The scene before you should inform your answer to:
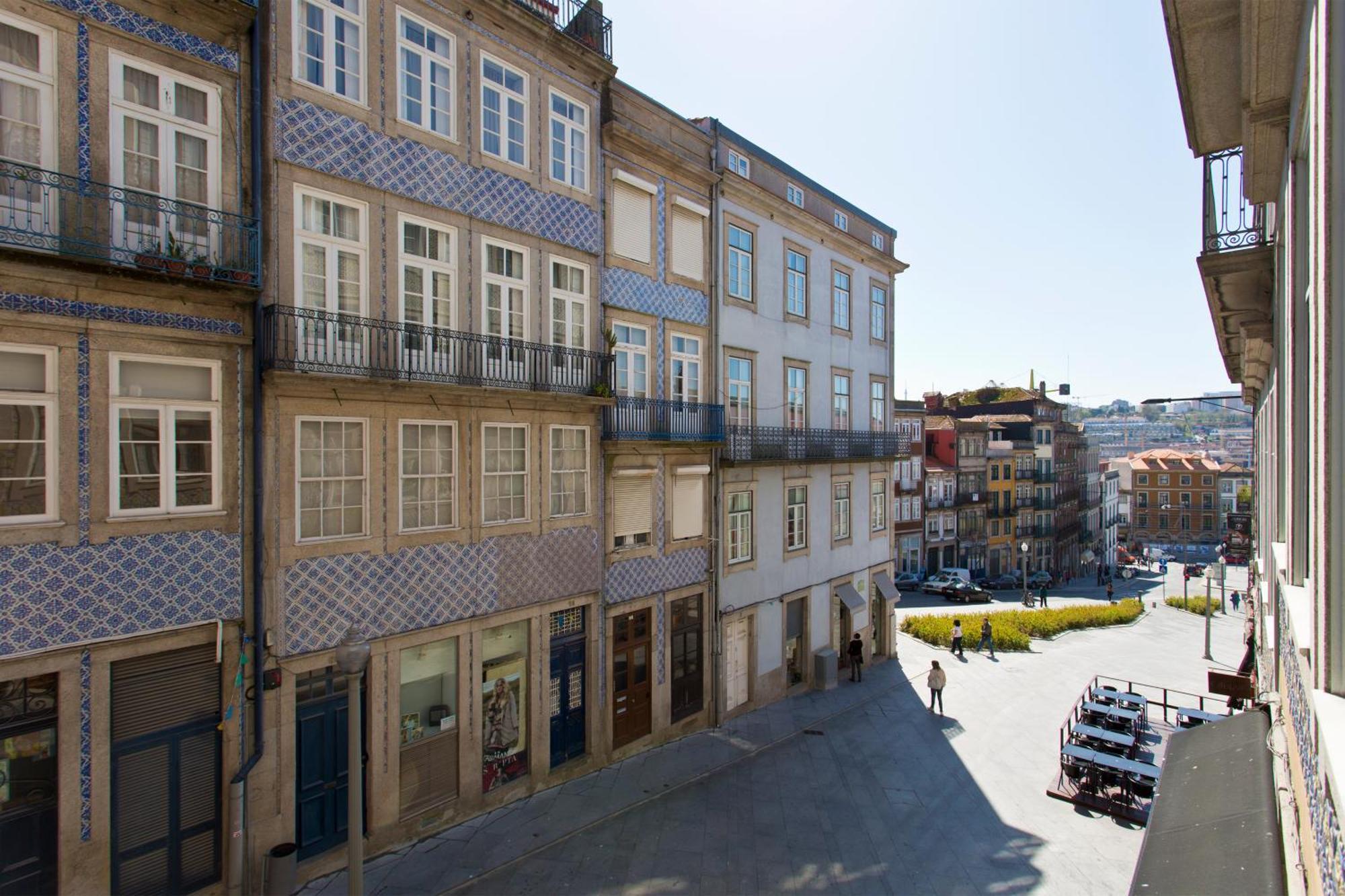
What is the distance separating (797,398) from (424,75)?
13610 mm

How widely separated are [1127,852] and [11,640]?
16620 millimetres

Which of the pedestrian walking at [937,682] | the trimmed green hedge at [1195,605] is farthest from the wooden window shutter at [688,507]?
the trimmed green hedge at [1195,605]

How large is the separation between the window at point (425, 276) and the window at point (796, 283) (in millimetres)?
11590

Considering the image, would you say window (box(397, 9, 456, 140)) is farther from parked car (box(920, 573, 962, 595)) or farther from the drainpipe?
parked car (box(920, 573, 962, 595))

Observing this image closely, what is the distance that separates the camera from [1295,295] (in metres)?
4.96

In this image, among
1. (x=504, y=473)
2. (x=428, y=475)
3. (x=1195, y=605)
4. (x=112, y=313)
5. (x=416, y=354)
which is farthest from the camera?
(x=1195, y=605)

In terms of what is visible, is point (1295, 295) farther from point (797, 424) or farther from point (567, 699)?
point (797, 424)

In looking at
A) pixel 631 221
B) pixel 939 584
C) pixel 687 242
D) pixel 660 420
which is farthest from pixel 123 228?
pixel 939 584

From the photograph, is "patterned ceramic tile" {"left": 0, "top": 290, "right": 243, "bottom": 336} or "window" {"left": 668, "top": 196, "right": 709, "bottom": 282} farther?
"window" {"left": 668, "top": 196, "right": 709, "bottom": 282}

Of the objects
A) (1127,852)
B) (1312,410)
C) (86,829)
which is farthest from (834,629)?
(1312,410)

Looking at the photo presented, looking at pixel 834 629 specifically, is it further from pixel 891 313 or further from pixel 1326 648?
pixel 1326 648

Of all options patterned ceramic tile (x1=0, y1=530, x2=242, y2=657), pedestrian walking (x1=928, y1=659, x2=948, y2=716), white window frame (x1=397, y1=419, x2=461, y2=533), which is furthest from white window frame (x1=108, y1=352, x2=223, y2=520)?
pedestrian walking (x1=928, y1=659, x2=948, y2=716)

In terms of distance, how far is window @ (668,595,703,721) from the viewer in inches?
699

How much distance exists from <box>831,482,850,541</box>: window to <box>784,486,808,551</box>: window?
1758mm
